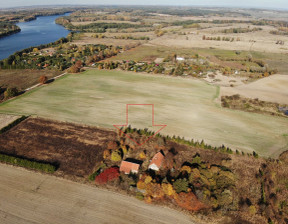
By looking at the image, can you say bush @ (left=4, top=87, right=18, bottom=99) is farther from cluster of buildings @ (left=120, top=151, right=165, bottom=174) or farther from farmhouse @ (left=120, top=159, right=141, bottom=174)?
farmhouse @ (left=120, top=159, right=141, bottom=174)

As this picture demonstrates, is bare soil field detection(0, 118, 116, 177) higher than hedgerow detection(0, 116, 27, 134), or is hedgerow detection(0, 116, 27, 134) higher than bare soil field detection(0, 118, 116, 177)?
hedgerow detection(0, 116, 27, 134)

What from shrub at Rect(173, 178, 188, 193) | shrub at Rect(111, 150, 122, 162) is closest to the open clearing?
shrub at Rect(111, 150, 122, 162)

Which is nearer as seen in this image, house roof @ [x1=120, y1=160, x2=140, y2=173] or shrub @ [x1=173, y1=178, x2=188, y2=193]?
shrub @ [x1=173, y1=178, x2=188, y2=193]

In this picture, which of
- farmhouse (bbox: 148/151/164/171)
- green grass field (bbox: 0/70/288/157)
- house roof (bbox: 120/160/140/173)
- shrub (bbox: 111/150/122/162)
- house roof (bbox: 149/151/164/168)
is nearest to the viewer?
house roof (bbox: 120/160/140/173)

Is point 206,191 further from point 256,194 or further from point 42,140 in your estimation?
point 42,140

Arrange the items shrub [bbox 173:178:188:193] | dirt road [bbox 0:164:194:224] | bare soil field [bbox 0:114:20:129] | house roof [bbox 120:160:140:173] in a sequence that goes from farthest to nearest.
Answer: bare soil field [bbox 0:114:20:129] < house roof [bbox 120:160:140:173] < shrub [bbox 173:178:188:193] < dirt road [bbox 0:164:194:224]

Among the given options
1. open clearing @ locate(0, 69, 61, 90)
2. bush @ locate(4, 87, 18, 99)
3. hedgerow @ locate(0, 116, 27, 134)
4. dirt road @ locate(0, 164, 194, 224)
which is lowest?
dirt road @ locate(0, 164, 194, 224)

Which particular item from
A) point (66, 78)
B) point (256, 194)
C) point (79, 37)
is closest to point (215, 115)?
point (256, 194)

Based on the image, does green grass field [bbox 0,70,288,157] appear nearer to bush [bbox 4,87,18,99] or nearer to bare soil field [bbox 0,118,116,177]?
bush [bbox 4,87,18,99]
